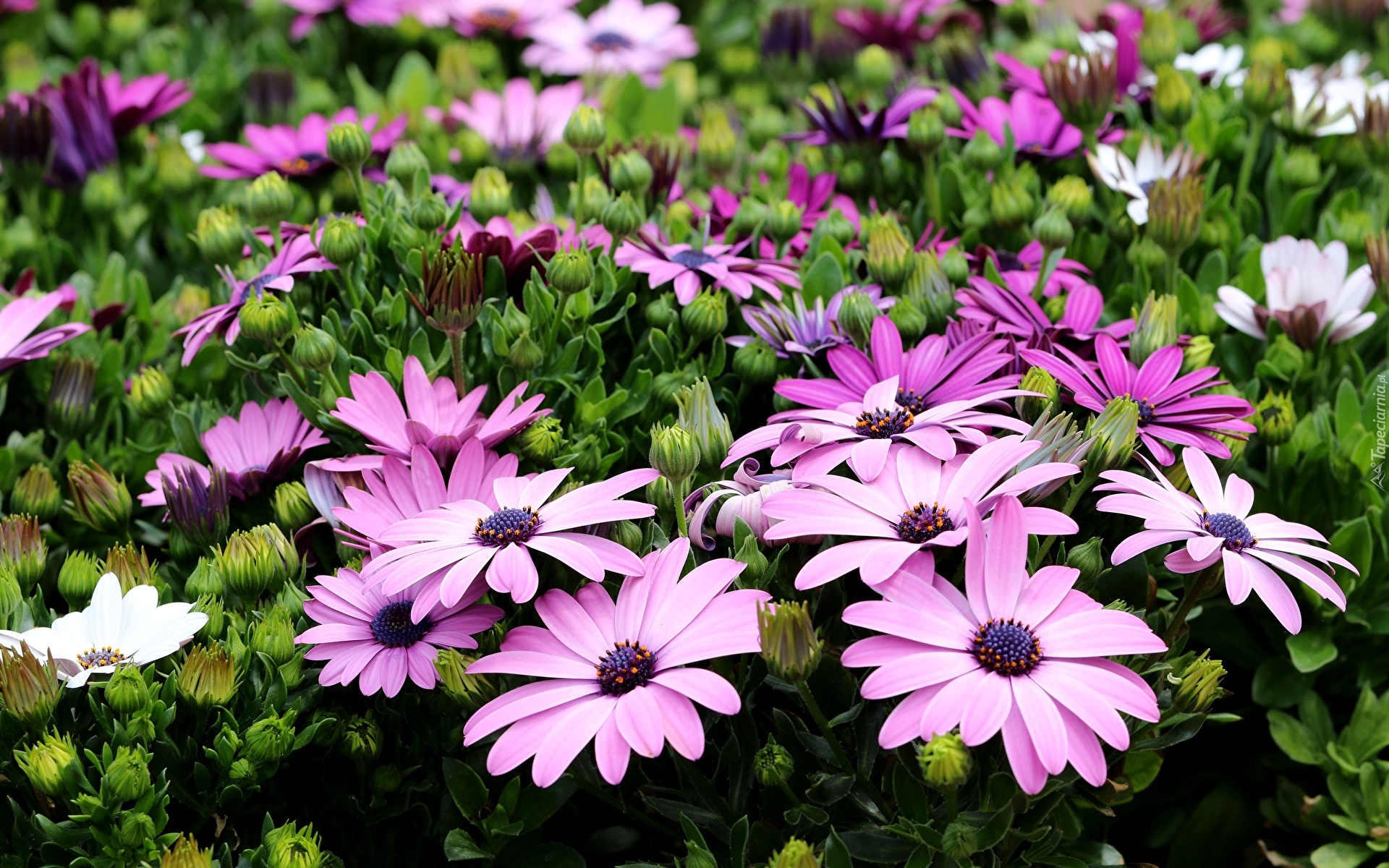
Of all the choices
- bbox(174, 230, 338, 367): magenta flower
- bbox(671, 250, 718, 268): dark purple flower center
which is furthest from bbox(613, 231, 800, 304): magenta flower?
bbox(174, 230, 338, 367): magenta flower

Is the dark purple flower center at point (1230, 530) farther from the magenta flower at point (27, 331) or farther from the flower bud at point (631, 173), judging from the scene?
the magenta flower at point (27, 331)

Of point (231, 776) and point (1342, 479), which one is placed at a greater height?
point (231, 776)

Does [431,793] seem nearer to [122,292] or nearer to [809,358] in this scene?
[809,358]

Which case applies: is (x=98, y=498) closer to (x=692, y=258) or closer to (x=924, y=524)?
(x=692, y=258)

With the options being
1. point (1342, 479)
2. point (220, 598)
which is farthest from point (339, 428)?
point (1342, 479)

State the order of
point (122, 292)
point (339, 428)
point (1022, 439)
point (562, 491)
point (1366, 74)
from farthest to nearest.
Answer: point (1366, 74)
point (122, 292)
point (339, 428)
point (562, 491)
point (1022, 439)

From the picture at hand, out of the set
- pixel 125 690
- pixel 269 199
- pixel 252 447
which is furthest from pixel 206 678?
pixel 269 199

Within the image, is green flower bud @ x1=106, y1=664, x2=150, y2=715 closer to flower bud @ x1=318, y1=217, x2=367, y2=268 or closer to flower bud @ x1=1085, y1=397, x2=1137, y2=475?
flower bud @ x1=318, y1=217, x2=367, y2=268
